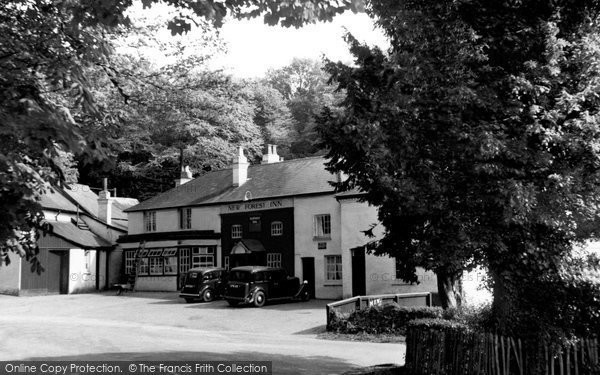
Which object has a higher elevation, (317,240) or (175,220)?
(175,220)

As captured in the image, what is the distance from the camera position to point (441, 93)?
9.64 meters

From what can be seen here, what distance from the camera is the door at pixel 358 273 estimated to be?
2997cm

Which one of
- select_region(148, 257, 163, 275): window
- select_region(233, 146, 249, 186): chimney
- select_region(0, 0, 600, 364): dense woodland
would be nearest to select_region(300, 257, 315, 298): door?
select_region(233, 146, 249, 186): chimney

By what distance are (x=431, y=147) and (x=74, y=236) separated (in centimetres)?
3393

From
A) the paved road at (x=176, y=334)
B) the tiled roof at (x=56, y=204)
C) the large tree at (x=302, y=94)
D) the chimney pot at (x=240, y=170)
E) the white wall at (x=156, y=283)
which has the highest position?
the large tree at (x=302, y=94)

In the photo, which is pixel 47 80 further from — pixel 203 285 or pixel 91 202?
pixel 91 202

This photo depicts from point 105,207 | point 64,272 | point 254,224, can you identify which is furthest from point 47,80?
point 105,207

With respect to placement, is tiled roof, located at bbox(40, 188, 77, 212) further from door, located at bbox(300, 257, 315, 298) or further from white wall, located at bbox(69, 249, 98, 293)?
door, located at bbox(300, 257, 315, 298)

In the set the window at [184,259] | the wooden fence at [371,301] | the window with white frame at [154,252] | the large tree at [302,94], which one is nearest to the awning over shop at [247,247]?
the window at [184,259]

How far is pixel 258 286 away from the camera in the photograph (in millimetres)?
28094

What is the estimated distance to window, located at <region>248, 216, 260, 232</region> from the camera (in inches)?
1402

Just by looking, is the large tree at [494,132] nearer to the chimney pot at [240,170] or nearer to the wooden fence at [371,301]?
the wooden fence at [371,301]

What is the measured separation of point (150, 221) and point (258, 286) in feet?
53.1

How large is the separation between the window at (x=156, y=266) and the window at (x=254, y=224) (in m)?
6.92
